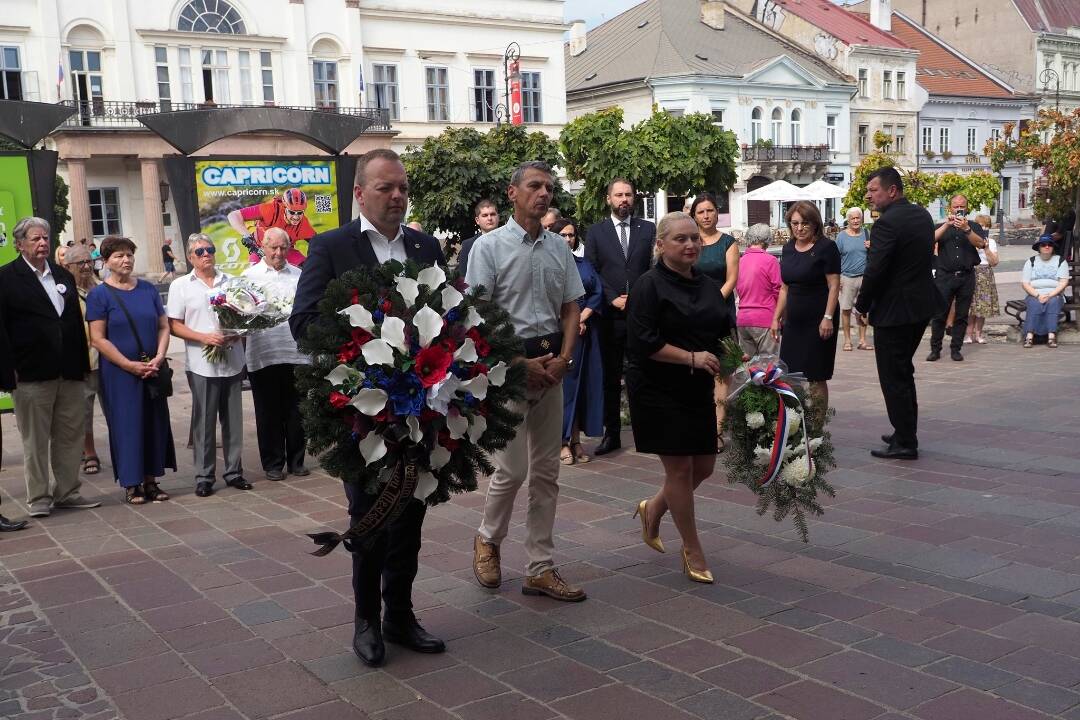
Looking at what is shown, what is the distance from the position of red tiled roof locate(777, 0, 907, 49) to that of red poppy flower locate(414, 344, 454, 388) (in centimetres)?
6033

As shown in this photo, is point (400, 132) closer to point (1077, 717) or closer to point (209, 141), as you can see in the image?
point (209, 141)

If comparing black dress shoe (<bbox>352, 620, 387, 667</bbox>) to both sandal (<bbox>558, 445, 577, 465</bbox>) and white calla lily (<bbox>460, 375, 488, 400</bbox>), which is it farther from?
sandal (<bbox>558, 445, 577, 465</bbox>)

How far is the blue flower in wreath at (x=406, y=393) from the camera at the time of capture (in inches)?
155

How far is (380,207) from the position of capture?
444 cm

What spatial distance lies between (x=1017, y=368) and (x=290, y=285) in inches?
344

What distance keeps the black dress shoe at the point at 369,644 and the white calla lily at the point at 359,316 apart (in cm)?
A: 137

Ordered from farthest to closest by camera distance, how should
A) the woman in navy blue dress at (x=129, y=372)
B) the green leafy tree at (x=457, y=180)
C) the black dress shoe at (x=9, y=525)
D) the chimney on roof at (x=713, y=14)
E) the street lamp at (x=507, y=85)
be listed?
the chimney on roof at (x=713, y=14)
the street lamp at (x=507, y=85)
the green leafy tree at (x=457, y=180)
the woman in navy blue dress at (x=129, y=372)
the black dress shoe at (x=9, y=525)

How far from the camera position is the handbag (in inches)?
307

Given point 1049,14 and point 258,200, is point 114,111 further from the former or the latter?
point 1049,14

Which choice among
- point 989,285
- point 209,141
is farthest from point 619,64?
point 209,141

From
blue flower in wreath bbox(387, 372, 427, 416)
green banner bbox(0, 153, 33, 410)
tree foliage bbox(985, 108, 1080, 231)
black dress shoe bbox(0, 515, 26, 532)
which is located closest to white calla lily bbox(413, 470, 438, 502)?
blue flower in wreath bbox(387, 372, 427, 416)

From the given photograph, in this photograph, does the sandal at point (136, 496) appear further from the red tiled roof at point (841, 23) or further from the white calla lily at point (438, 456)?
the red tiled roof at point (841, 23)

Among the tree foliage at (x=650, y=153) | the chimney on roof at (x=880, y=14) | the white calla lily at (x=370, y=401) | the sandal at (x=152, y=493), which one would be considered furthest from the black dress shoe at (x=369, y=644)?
the chimney on roof at (x=880, y=14)

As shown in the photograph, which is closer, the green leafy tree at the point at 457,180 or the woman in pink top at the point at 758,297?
the woman in pink top at the point at 758,297
